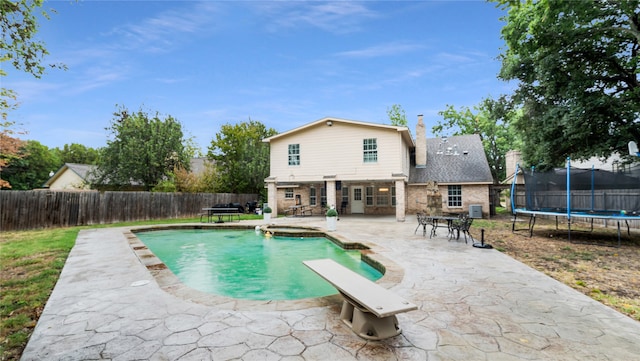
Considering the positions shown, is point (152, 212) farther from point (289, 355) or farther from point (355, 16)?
point (289, 355)

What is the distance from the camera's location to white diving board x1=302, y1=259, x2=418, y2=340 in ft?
8.77

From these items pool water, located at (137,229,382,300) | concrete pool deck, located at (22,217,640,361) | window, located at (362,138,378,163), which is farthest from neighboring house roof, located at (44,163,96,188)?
concrete pool deck, located at (22,217,640,361)

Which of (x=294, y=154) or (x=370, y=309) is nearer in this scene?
(x=370, y=309)

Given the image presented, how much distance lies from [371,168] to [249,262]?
10.8 m

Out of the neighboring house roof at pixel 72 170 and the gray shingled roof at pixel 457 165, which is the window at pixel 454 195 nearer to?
the gray shingled roof at pixel 457 165

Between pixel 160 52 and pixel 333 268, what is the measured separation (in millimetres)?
15672

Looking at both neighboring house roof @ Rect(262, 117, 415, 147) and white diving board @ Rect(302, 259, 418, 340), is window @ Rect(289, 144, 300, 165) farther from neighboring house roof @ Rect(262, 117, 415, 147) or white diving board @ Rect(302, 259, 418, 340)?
white diving board @ Rect(302, 259, 418, 340)

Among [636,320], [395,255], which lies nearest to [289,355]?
[636,320]

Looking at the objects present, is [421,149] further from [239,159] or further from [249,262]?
[249,262]

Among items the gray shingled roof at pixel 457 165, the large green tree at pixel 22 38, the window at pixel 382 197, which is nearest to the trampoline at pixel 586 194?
the gray shingled roof at pixel 457 165

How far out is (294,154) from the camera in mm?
18688

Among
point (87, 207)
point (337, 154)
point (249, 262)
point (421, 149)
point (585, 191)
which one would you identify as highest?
point (421, 149)

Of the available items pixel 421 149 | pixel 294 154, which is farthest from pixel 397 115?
pixel 294 154

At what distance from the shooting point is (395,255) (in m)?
6.90
